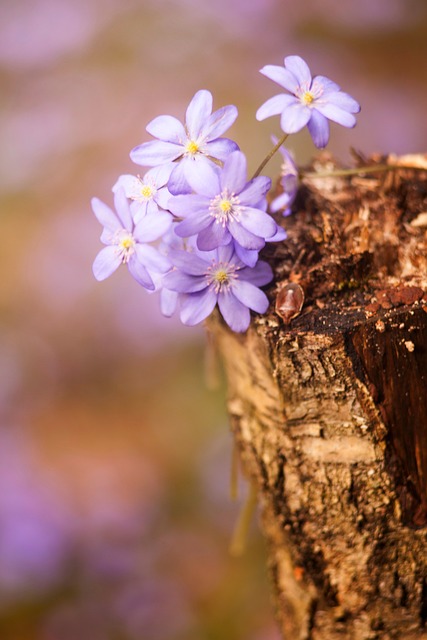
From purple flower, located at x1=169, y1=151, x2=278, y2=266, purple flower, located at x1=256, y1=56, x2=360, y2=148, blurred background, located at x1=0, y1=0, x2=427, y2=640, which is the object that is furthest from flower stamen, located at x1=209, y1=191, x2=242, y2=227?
blurred background, located at x1=0, y1=0, x2=427, y2=640

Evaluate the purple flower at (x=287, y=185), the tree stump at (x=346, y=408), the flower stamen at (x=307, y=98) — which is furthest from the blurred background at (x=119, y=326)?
the flower stamen at (x=307, y=98)

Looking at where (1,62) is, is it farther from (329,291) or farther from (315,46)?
(329,291)

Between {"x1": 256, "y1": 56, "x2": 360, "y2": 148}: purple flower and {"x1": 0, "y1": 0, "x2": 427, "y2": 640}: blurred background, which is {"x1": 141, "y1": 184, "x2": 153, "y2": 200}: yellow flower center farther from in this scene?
{"x1": 0, "y1": 0, "x2": 427, "y2": 640}: blurred background

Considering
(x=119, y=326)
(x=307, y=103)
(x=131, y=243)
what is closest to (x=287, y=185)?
(x=307, y=103)

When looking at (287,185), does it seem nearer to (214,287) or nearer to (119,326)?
(214,287)

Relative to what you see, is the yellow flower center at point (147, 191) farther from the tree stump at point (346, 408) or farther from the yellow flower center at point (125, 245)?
the tree stump at point (346, 408)

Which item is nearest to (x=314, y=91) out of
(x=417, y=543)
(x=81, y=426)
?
A: (x=417, y=543)
